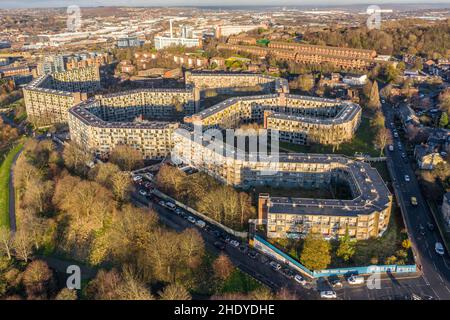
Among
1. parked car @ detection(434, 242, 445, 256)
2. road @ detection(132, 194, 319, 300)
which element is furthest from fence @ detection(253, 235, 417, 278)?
parked car @ detection(434, 242, 445, 256)

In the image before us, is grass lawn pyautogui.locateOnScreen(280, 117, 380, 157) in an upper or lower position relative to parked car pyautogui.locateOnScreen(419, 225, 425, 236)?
upper

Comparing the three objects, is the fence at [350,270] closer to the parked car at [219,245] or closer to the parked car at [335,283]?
the parked car at [335,283]

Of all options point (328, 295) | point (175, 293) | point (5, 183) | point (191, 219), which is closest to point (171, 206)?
point (191, 219)

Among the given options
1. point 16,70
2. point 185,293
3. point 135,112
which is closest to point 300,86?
point 135,112

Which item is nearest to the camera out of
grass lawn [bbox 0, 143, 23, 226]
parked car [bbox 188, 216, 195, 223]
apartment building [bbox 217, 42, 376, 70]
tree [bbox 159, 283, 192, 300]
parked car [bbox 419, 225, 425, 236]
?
tree [bbox 159, 283, 192, 300]

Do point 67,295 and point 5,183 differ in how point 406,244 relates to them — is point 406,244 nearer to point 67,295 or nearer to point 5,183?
point 67,295

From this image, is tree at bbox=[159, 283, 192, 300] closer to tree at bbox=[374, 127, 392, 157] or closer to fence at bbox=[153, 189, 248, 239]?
fence at bbox=[153, 189, 248, 239]
